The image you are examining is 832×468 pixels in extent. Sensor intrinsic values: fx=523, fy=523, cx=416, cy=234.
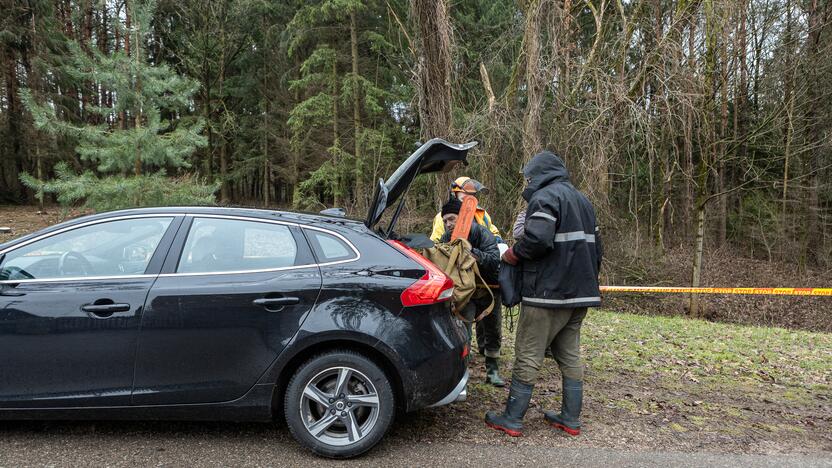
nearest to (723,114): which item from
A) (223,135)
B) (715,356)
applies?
(715,356)

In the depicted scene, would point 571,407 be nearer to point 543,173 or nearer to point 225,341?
point 543,173

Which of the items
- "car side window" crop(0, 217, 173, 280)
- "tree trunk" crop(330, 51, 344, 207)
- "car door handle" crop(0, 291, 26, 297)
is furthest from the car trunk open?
"tree trunk" crop(330, 51, 344, 207)

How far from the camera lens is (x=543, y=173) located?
3988 mm

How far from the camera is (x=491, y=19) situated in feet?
51.8

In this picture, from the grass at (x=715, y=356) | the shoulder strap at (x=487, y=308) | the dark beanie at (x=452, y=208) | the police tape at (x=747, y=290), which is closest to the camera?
the shoulder strap at (x=487, y=308)

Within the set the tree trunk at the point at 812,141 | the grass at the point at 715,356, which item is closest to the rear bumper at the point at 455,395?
the grass at the point at 715,356

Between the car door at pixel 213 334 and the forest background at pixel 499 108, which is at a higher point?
the forest background at pixel 499 108

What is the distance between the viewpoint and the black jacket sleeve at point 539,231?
12.2 ft

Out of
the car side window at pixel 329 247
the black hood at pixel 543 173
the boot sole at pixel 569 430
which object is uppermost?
the black hood at pixel 543 173

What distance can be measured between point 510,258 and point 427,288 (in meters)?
0.83

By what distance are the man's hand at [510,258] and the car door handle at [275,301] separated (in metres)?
1.60

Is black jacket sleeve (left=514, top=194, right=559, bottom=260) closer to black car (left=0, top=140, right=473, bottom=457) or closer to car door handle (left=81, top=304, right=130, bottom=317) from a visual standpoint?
black car (left=0, top=140, right=473, bottom=457)

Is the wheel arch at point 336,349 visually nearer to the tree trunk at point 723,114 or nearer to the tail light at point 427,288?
the tail light at point 427,288

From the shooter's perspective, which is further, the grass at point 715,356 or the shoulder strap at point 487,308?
the grass at point 715,356
